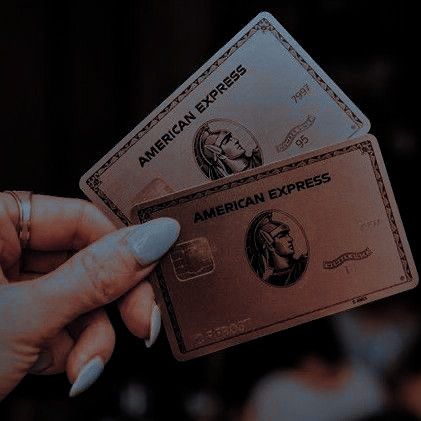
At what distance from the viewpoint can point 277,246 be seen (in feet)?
3.59

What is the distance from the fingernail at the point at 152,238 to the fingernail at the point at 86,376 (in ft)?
0.62

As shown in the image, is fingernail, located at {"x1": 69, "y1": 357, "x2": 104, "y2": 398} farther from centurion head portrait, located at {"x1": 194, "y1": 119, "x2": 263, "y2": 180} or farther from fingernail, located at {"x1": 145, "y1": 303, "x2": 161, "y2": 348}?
centurion head portrait, located at {"x1": 194, "y1": 119, "x2": 263, "y2": 180}

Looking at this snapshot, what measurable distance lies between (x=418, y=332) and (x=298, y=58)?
0.69m

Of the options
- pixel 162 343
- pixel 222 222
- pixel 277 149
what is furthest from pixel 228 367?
pixel 277 149

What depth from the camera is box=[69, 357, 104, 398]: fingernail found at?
0.97 meters

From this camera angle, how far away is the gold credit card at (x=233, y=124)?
1.12 meters

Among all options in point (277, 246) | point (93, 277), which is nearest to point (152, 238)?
point (93, 277)

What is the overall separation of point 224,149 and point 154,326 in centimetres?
36

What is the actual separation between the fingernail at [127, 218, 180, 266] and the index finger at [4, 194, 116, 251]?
13 centimetres

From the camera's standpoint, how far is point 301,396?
1363 mm

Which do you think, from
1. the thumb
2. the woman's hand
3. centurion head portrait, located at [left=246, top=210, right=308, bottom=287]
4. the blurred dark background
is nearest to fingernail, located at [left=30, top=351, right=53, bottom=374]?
the woman's hand

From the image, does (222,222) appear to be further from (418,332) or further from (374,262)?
(418,332)

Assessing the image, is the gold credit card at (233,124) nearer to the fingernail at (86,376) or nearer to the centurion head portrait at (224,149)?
the centurion head portrait at (224,149)

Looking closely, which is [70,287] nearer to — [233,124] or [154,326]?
[154,326]
